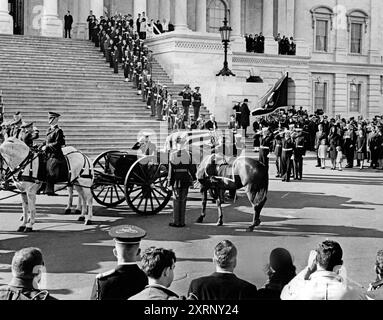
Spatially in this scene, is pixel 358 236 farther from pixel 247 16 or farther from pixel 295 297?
pixel 247 16

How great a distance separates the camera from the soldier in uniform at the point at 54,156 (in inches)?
497

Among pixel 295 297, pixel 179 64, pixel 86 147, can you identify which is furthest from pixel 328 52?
pixel 295 297

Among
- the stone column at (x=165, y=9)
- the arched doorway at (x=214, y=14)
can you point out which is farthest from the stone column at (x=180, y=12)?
the arched doorway at (x=214, y=14)

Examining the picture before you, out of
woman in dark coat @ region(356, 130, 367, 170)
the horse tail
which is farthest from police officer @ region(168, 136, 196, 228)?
woman in dark coat @ region(356, 130, 367, 170)

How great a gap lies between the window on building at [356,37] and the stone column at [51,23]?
24.9 metres

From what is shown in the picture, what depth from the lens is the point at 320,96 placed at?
49125mm

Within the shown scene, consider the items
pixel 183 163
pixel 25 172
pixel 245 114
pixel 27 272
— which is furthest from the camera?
pixel 245 114

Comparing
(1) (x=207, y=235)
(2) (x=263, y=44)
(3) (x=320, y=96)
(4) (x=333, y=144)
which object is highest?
(2) (x=263, y=44)

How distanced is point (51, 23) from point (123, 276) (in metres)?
31.1

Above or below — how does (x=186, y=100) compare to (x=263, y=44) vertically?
below

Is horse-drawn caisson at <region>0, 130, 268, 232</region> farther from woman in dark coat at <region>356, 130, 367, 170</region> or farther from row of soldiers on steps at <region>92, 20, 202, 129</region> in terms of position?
woman in dark coat at <region>356, 130, 367, 170</region>

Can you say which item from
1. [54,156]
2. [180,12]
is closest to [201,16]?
[180,12]

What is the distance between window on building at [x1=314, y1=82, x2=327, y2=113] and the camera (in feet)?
160

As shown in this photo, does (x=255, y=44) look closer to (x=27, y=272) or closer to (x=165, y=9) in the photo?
(x=165, y=9)
